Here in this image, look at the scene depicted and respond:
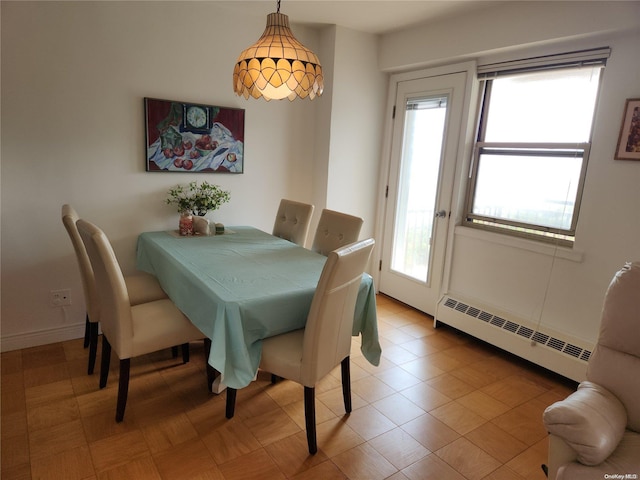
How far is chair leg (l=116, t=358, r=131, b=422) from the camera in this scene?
1.96m

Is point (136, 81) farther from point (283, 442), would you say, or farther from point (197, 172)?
point (283, 442)

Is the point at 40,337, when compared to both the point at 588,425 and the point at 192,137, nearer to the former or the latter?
the point at 192,137

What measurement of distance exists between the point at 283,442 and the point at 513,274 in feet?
6.51

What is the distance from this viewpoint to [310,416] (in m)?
1.83

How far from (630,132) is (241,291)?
231cm

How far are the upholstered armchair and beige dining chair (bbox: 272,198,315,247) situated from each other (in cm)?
194

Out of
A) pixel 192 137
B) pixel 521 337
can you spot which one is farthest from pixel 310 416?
pixel 192 137

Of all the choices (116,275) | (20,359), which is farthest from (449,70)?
(20,359)

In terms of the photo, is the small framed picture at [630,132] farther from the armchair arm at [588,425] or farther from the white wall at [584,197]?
the armchair arm at [588,425]

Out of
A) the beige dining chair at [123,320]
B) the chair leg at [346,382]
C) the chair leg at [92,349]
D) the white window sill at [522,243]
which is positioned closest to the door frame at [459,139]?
the white window sill at [522,243]

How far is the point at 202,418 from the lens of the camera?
2.08m

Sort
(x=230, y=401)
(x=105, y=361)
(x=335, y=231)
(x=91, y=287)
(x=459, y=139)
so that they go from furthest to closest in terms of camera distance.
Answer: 1. (x=459, y=139)
2. (x=335, y=231)
3. (x=91, y=287)
4. (x=105, y=361)
5. (x=230, y=401)

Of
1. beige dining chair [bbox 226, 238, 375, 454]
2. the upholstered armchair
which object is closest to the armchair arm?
the upholstered armchair

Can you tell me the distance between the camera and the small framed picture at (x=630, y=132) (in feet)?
7.27
